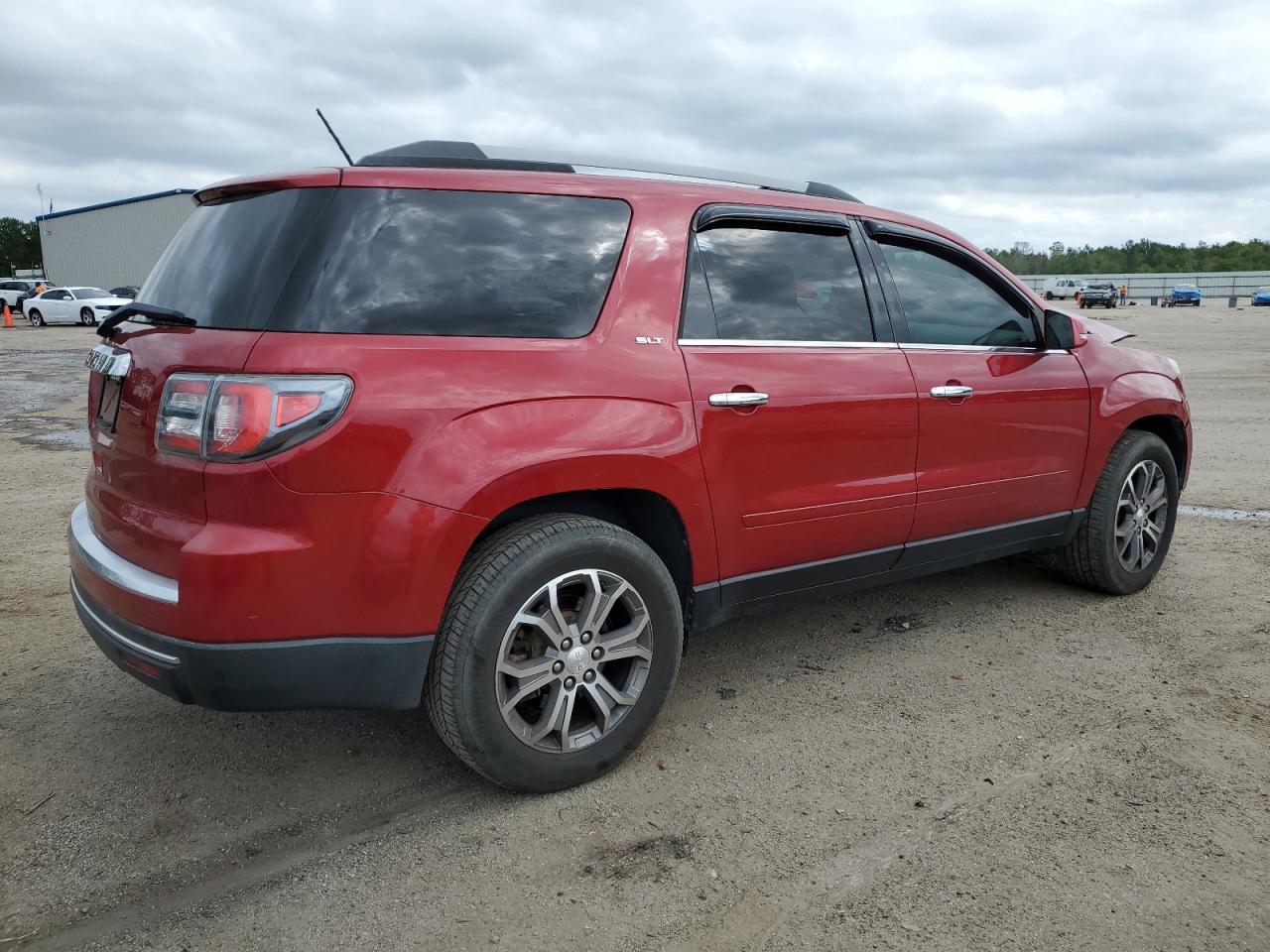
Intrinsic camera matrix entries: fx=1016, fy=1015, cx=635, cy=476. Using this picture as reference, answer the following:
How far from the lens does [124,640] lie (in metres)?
2.71

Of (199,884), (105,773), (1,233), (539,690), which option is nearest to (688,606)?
(539,690)

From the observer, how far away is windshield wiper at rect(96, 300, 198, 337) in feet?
Result: 9.18

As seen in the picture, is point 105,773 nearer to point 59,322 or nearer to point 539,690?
point 539,690

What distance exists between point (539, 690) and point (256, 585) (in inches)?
34.9

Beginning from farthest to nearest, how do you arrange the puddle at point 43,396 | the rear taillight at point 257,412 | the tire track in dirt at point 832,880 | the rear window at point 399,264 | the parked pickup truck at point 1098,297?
the parked pickup truck at point 1098,297
the puddle at point 43,396
the rear window at point 399,264
the rear taillight at point 257,412
the tire track in dirt at point 832,880

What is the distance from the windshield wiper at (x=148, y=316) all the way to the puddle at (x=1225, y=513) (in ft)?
19.4

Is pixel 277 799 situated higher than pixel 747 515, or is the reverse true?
pixel 747 515

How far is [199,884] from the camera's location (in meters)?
2.58

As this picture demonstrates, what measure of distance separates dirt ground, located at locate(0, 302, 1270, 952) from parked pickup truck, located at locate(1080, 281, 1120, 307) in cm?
5291

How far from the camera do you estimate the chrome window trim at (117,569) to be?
8.51 feet

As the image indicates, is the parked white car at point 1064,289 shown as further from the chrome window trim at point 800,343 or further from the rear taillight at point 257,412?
the rear taillight at point 257,412

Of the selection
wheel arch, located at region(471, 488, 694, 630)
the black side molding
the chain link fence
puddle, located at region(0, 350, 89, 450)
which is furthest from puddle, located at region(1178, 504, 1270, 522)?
the chain link fence

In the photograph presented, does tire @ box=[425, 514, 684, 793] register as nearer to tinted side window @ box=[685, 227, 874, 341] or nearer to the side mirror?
tinted side window @ box=[685, 227, 874, 341]

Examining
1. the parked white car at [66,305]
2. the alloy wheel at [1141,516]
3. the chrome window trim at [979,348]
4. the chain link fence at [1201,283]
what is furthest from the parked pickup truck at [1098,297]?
the chrome window trim at [979,348]
